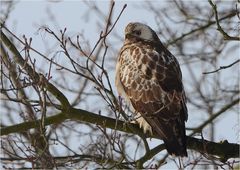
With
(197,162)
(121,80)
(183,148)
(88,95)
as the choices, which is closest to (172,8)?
(88,95)

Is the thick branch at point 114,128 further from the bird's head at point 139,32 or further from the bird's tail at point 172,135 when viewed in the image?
the bird's head at point 139,32

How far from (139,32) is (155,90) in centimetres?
115

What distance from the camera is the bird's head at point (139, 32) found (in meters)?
8.18

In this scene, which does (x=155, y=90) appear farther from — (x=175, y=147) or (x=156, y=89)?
(x=175, y=147)

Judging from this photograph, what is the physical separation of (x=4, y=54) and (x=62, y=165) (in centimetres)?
110

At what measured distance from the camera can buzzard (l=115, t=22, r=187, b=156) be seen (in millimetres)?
7031

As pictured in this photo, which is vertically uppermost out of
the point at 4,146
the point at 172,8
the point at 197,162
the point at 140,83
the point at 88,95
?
the point at 172,8

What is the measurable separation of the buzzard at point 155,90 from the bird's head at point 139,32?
0.95ft

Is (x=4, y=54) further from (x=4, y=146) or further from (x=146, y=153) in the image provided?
(x=146, y=153)

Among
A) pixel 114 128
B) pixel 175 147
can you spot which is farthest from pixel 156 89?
pixel 114 128

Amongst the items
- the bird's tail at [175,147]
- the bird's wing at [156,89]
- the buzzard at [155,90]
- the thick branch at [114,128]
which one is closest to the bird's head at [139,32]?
the buzzard at [155,90]

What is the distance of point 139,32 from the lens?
8.20 m

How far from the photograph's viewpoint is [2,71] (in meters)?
6.29

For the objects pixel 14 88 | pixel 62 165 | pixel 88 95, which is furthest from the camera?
pixel 88 95
